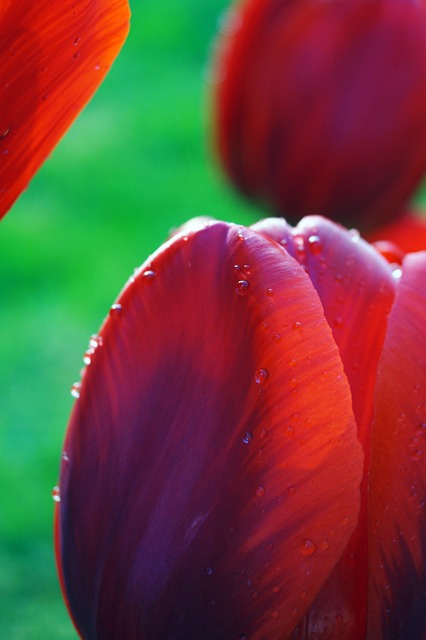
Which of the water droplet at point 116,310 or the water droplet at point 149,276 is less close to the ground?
the water droplet at point 149,276

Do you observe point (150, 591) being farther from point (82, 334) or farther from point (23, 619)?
point (82, 334)

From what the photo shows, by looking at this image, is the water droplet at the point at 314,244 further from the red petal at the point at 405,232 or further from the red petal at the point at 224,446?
the red petal at the point at 405,232

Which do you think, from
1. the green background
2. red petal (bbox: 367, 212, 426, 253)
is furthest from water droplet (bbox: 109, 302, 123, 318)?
red petal (bbox: 367, 212, 426, 253)

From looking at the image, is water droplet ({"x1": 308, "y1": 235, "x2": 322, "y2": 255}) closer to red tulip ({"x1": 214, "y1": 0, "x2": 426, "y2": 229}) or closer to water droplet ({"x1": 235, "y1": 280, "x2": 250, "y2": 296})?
water droplet ({"x1": 235, "y1": 280, "x2": 250, "y2": 296})

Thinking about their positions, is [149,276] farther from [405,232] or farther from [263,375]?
[405,232]

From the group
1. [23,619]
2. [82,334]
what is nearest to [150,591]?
[23,619]

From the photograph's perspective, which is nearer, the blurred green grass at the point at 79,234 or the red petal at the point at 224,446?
the red petal at the point at 224,446

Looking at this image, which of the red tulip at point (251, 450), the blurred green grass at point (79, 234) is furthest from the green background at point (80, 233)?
the red tulip at point (251, 450)
